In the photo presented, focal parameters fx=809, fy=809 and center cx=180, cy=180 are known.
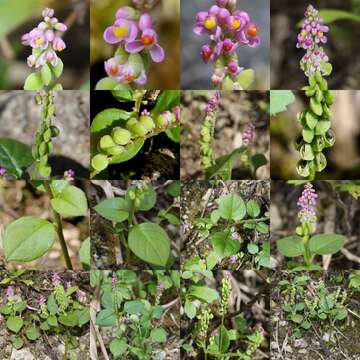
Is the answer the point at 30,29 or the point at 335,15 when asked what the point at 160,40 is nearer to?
the point at 30,29

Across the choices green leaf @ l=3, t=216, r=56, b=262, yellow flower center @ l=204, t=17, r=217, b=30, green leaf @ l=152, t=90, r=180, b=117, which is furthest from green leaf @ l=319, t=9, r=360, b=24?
green leaf @ l=3, t=216, r=56, b=262

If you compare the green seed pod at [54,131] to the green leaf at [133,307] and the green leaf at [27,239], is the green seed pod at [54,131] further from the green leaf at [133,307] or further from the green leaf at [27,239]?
the green leaf at [133,307]

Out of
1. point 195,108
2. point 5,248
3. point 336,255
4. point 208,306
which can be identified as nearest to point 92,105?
point 195,108

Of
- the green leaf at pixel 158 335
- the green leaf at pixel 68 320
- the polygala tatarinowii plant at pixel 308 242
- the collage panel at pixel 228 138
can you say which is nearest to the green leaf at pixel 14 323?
the green leaf at pixel 68 320

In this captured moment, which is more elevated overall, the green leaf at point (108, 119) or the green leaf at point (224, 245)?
the green leaf at point (108, 119)

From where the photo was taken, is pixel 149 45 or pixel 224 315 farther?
pixel 224 315

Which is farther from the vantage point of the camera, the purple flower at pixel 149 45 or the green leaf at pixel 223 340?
the green leaf at pixel 223 340

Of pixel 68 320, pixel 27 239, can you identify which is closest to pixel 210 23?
pixel 27 239
